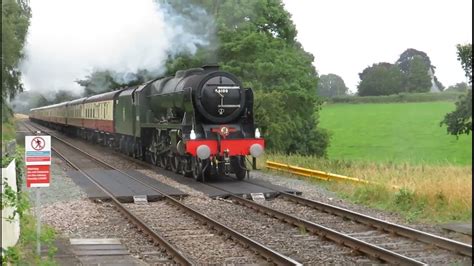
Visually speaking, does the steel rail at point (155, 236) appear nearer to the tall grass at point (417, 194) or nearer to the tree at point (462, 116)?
the tall grass at point (417, 194)

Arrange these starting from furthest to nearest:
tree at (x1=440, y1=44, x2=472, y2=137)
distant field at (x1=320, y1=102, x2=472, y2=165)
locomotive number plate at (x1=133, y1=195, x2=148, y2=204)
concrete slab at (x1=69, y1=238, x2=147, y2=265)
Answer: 1. distant field at (x1=320, y1=102, x2=472, y2=165)
2. tree at (x1=440, y1=44, x2=472, y2=137)
3. locomotive number plate at (x1=133, y1=195, x2=148, y2=204)
4. concrete slab at (x1=69, y1=238, x2=147, y2=265)

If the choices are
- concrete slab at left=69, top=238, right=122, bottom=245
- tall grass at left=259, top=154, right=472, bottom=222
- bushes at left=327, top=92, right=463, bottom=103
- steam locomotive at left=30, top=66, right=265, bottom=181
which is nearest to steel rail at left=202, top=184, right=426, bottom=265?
tall grass at left=259, top=154, right=472, bottom=222

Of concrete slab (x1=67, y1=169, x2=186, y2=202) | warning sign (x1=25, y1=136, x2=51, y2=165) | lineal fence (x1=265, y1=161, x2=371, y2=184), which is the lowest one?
concrete slab (x1=67, y1=169, x2=186, y2=202)

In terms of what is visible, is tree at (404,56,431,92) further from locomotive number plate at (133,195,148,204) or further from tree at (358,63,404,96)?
locomotive number plate at (133,195,148,204)

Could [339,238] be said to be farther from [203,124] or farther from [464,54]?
[464,54]

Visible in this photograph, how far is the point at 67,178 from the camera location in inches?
636

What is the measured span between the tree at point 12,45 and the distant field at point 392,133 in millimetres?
17427

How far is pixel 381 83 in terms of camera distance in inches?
2502

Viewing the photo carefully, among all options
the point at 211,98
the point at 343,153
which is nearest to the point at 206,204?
the point at 211,98

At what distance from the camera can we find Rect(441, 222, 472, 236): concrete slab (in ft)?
28.0

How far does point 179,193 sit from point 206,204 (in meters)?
1.17

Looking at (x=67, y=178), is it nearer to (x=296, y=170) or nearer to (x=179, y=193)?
(x=179, y=193)

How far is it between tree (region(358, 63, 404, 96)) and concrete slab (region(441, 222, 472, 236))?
55193mm

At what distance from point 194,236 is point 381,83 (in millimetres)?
57235
